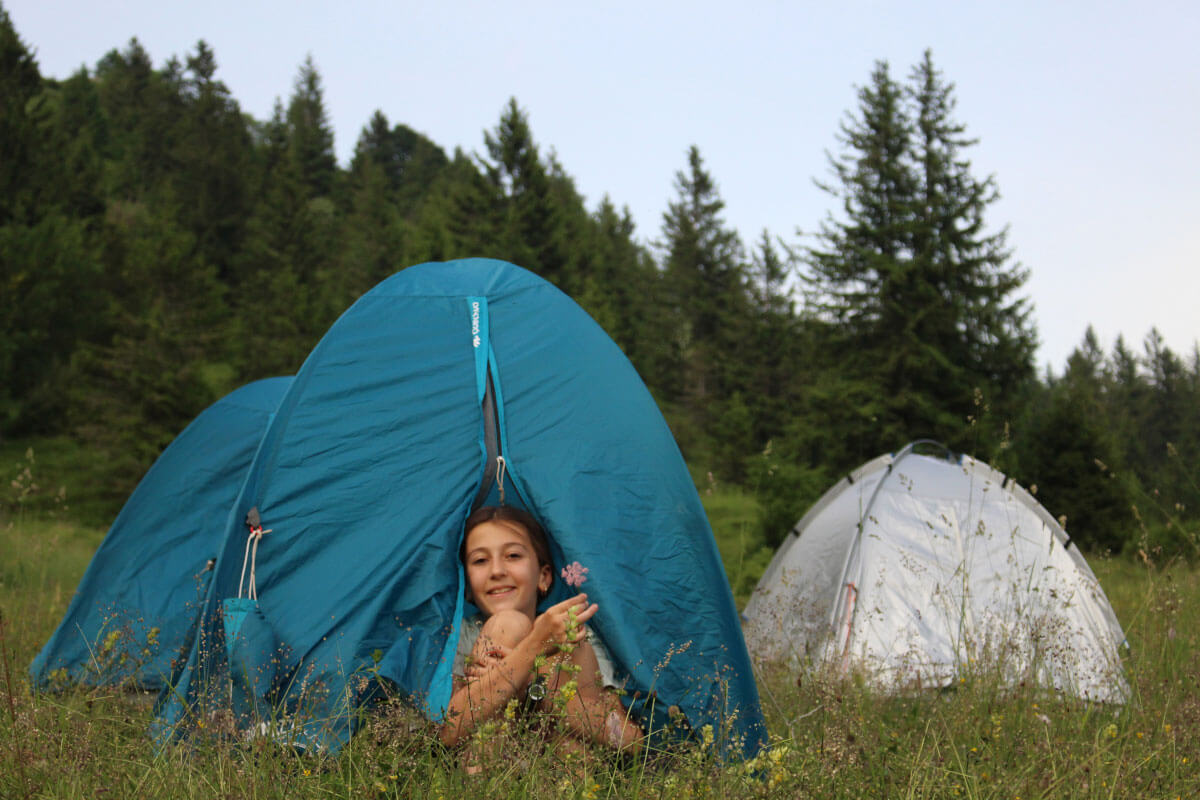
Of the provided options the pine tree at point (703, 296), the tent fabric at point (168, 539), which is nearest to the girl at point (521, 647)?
the tent fabric at point (168, 539)

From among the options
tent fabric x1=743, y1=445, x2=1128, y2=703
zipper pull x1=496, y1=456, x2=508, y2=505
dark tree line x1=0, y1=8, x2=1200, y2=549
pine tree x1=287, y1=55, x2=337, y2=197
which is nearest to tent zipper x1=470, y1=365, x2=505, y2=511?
zipper pull x1=496, y1=456, x2=508, y2=505

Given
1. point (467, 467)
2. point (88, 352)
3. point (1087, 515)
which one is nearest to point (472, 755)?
point (467, 467)

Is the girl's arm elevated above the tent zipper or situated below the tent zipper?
below

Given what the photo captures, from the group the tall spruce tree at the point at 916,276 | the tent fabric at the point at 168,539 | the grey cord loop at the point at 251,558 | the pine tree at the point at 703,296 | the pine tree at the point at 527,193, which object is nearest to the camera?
the grey cord loop at the point at 251,558

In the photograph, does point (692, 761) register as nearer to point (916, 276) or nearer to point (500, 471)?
point (500, 471)

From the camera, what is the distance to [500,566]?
9.98 ft

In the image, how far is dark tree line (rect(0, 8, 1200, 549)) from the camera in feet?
55.3

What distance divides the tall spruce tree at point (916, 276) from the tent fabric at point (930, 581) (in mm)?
15068

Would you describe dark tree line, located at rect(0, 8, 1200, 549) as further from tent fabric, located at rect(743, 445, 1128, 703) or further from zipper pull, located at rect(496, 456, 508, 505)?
zipper pull, located at rect(496, 456, 508, 505)

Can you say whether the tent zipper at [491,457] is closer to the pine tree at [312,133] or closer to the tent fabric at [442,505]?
the tent fabric at [442,505]

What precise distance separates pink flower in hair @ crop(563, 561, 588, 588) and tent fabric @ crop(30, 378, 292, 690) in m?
2.43

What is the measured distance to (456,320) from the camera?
3461 millimetres

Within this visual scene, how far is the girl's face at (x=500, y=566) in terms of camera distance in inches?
120

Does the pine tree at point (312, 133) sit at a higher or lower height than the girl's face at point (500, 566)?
higher
